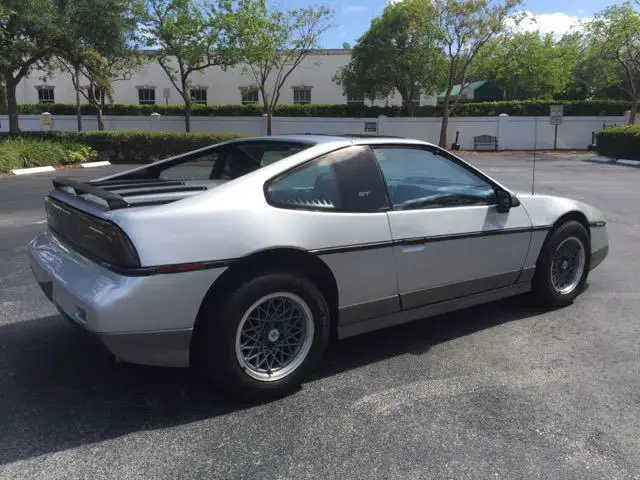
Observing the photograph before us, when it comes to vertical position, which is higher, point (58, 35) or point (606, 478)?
point (58, 35)

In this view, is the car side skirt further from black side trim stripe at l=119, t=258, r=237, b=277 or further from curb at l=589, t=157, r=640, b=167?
curb at l=589, t=157, r=640, b=167

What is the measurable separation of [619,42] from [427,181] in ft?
105

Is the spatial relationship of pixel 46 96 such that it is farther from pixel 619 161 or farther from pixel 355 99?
pixel 619 161

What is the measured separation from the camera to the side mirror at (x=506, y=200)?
171 inches

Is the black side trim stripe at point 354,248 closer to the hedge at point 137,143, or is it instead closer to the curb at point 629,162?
the hedge at point 137,143

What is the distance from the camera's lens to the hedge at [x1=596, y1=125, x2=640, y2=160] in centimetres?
2408

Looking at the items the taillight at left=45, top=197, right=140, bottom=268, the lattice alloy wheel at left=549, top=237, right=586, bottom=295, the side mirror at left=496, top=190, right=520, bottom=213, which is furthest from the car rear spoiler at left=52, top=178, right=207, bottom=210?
the lattice alloy wheel at left=549, top=237, right=586, bottom=295

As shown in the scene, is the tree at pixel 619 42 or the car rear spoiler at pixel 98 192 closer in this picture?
the car rear spoiler at pixel 98 192

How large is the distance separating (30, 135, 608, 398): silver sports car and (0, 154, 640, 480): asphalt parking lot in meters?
0.31

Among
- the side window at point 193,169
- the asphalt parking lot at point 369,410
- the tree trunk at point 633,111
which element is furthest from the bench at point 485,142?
the side window at point 193,169

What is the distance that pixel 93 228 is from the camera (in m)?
3.07

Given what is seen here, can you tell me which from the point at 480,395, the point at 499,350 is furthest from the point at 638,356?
the point at 480,395

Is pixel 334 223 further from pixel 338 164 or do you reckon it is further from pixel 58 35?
pixel 58 35

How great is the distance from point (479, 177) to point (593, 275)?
2601 millimetres
